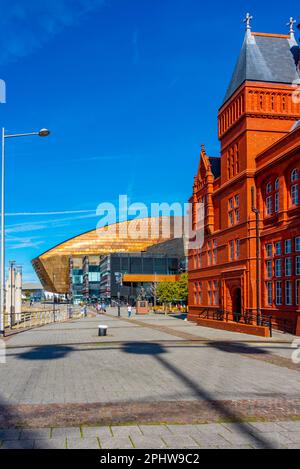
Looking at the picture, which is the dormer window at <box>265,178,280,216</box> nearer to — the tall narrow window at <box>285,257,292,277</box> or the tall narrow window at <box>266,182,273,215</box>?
the tall narrow window at <box>266,182,273,215</box>

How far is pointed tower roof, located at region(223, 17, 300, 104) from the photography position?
3738 cm

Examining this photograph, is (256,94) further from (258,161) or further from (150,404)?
(150,404)

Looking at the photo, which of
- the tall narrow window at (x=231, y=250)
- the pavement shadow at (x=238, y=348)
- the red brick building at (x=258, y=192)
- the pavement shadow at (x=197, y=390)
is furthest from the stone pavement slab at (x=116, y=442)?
the tall narrow window at (x=231, y=250)

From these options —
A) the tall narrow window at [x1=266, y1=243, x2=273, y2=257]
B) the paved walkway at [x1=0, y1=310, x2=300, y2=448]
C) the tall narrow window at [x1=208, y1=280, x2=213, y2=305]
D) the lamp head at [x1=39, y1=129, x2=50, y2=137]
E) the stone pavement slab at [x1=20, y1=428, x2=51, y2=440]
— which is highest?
the lamp head at [x1=39, y1=129, x2=50, y2=137]

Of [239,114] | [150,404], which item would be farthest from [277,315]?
[150,404]

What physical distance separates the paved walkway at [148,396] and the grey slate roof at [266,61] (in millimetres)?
25095

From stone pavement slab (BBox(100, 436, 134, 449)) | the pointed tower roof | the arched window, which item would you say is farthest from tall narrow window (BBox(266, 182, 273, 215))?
stone pavement slab (BBox(100, 436, 134, 449))

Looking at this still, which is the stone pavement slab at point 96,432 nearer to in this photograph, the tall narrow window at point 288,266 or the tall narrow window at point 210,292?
the tall narrow window at point 288,266

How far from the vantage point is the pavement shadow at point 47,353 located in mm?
17020

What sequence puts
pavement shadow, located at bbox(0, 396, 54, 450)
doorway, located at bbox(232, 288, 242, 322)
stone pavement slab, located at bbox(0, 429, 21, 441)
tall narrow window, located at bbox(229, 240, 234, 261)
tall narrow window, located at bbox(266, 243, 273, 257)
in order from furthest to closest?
doorway, located at bbox(232, 288, 242, 322), tall narrow window, located at bbox(229, 240, 234, 261), tall narrow window, located at bbox(266, 243, 273, 257), stone pavement slab, located at bbox(0, 429, 21, 441), pavement shadow, located at bbox(0, 396, 54, 450)

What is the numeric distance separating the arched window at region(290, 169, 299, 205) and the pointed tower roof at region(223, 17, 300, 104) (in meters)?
10.0

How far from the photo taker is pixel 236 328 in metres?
30.8

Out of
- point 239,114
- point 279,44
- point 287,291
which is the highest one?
point 279,44
